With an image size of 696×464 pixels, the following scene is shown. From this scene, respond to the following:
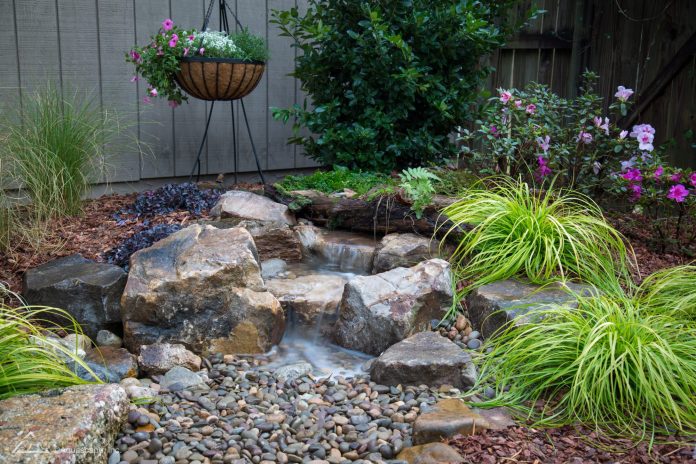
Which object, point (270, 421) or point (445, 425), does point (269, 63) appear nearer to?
point (270, 421)

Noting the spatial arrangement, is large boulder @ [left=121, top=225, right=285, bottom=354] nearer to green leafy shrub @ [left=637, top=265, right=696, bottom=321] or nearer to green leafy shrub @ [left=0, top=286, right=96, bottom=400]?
green leafy shrub @ [left=0, top=286, right=96, bottom=400]

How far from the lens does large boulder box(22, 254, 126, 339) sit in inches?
126

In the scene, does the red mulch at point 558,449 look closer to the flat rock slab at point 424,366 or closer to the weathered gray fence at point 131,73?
the flat rock slab at point 424,366

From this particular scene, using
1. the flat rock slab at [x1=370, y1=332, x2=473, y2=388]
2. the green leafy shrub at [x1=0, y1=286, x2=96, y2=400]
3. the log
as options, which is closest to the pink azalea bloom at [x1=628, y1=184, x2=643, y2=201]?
the log

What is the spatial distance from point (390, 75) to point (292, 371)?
245 centimetres

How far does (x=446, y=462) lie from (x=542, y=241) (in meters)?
1.64

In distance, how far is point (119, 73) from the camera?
4773 millimetres

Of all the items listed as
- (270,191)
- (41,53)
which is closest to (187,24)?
(41,53)

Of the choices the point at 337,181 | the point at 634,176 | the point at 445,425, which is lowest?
the point at 445,425

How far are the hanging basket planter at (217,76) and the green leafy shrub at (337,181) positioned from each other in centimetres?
72

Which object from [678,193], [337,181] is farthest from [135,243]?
[678,193]

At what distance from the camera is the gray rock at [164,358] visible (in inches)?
115

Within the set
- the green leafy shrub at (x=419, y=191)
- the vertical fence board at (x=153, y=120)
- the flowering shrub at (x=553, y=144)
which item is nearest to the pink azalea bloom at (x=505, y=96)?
the flowering shrub at (x=553, y=144)

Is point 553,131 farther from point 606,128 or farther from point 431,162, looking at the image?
point 431,162
